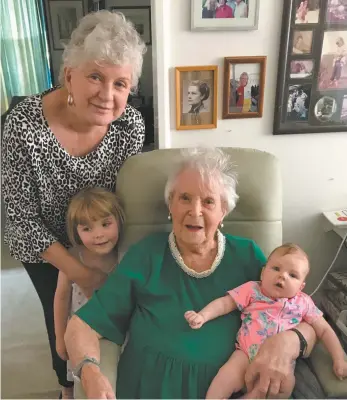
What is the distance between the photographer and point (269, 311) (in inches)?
53.5

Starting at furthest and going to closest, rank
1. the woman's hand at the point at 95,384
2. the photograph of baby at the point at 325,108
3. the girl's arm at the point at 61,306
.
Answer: the photograph of baby at the point at 325,108 → the girl's arm at the point at 61,306 → the woman's hand at the point at 95,384

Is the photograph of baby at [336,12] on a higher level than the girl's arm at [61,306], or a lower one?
higher

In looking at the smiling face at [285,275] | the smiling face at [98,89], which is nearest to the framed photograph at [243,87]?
the smiling face at [98,89]

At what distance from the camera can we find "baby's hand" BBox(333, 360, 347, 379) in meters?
1.25

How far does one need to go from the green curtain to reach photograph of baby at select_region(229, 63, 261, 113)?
1.55m

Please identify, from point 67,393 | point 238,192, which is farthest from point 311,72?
point 67,393

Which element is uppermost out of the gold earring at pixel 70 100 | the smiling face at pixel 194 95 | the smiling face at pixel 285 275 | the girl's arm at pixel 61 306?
the gold earring at pixel 70 100

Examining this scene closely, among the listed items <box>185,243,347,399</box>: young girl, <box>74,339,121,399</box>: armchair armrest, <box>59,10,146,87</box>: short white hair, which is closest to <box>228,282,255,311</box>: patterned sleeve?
<box>185,243,347,399</box>: young girl

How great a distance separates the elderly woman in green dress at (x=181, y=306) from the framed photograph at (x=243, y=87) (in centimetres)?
39

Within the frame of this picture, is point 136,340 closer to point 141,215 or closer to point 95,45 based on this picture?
point 141,215

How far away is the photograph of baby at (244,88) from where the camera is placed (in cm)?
175

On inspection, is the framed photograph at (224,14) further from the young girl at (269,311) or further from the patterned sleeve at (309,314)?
the patterned sleeve at (309,314)

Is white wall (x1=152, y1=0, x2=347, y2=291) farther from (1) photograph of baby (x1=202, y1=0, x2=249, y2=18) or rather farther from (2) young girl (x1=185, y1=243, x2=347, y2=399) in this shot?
(2) young girl (x1=185, y1=243, x2=347, y2=399)

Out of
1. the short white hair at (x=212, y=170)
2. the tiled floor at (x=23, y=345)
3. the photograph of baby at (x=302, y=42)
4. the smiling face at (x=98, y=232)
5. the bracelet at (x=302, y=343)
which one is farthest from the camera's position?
the tiled floor at (x=23, y=345)
